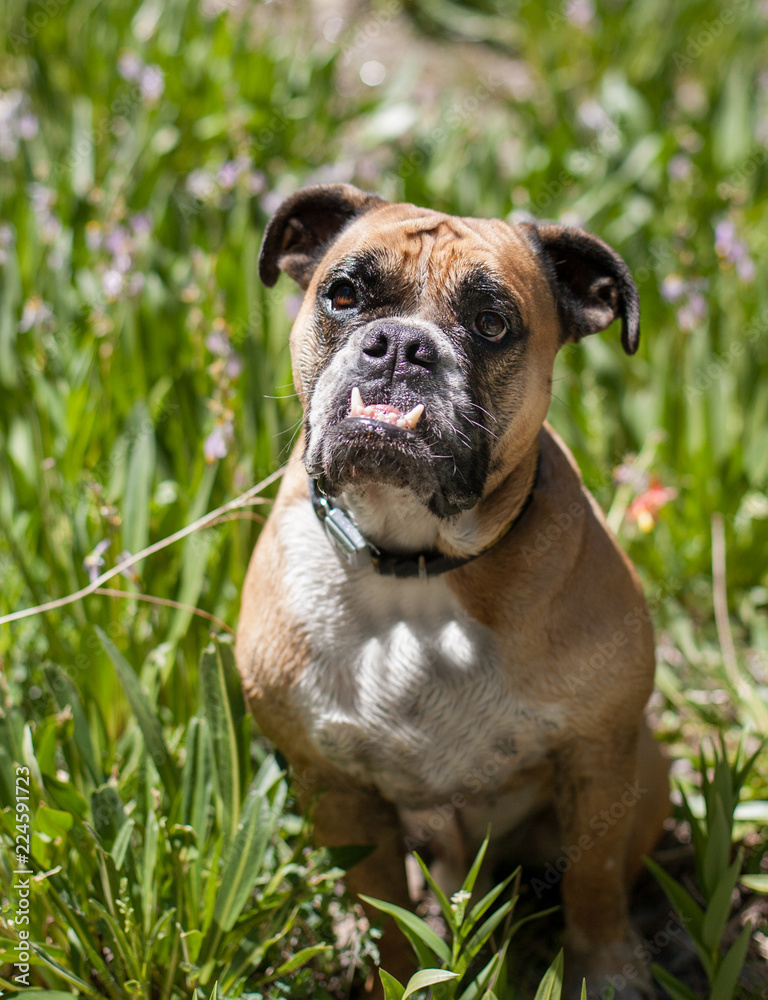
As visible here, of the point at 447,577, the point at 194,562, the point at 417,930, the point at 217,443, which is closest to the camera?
the point at 417,930

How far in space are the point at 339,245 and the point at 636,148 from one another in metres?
2.83

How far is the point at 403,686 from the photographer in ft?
5.84

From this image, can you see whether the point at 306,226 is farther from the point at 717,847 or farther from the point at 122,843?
the point at 717,847

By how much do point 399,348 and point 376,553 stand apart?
1.48 feet

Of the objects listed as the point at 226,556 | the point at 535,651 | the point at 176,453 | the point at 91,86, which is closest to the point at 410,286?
the point at 535,651

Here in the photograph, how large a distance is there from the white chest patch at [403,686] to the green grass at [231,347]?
0.26 metres

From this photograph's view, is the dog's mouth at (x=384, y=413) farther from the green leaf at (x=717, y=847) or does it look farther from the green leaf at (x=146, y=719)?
A: the green leaf at (x=717, y=847)

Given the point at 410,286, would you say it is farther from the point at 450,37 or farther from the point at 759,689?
the point at 450,37

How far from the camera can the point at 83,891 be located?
5.75ft

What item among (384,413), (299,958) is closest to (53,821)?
(299,958)

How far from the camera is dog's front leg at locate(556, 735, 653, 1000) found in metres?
1.84

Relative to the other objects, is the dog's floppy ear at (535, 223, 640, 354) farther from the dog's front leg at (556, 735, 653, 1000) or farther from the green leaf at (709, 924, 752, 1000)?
the green leaf at (709, 924, 752, 1000)

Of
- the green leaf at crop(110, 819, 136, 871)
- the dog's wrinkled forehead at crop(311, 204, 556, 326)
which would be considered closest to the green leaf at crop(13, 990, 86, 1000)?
the green leaf at crop(110, 819, 136, 871)

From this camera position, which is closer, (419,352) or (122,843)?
(419,352)
